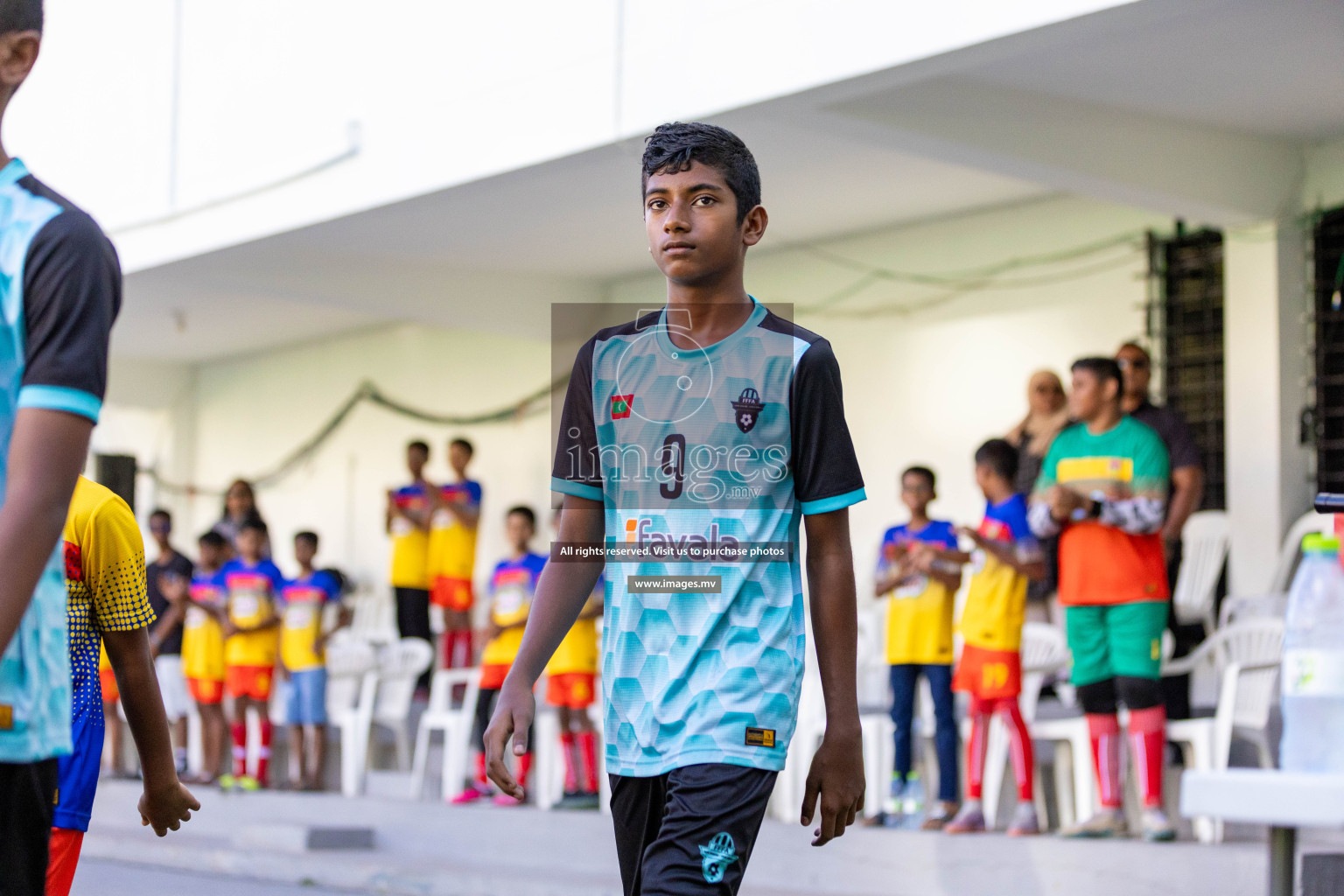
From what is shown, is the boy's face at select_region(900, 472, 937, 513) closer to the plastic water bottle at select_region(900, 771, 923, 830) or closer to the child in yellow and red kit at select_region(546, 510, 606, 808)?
the plastic water bottle at select_region(900, 771, 923, 830)

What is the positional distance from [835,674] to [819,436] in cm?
41

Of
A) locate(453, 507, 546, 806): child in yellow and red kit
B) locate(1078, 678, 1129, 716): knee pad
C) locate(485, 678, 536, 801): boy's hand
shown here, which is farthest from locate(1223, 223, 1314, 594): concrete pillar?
locate(485, 678, 536, 801): boy's hand

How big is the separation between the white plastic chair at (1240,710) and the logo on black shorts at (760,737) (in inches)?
165

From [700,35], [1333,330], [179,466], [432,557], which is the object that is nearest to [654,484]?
[700,35]

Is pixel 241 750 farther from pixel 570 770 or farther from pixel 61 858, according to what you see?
pixel 61 858

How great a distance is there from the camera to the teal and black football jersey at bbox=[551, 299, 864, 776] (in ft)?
8.61

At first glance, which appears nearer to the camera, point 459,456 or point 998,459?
point 998,459

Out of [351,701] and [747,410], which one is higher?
[747,410]

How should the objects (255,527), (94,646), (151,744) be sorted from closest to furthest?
1. (151,744)
2. (94,646)
3. (255,527)

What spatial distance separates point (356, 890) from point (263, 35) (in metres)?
6.61

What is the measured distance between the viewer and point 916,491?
7.54 metres

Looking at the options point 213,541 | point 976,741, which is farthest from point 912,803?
point 213,541

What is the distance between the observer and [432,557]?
1167cm

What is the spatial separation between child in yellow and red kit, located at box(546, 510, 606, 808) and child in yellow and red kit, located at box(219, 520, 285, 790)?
110 inches
